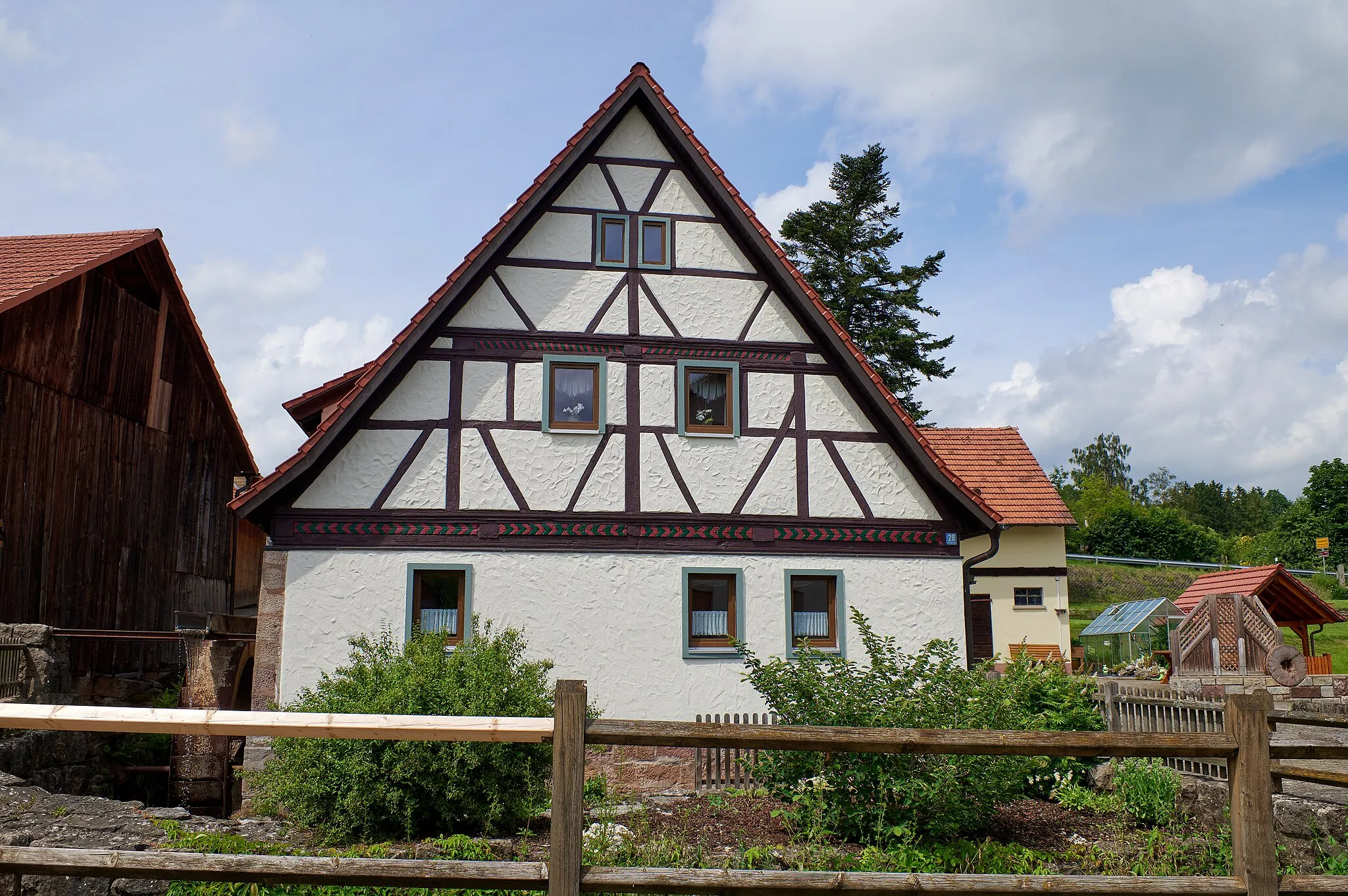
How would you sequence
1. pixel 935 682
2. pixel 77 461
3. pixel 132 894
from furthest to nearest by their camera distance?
pixel 77 461
pixel 935 682
pixel 132 894

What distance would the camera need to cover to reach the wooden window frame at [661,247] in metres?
14.2

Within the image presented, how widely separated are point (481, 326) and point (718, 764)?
611 centimetres

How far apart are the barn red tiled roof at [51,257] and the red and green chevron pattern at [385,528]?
5.45m

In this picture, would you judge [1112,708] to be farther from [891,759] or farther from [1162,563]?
[1162,563]

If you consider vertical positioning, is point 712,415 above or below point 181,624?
above

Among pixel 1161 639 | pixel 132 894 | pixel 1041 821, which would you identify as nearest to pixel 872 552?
pixel 1041 821

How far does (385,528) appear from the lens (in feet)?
43.0

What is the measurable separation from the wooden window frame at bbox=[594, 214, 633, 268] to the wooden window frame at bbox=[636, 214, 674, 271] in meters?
0.12

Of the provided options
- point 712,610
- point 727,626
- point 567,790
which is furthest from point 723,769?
point 567,790

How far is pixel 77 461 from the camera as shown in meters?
16.8

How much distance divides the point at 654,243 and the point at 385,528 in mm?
5129

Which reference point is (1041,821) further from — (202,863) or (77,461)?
(77,461)

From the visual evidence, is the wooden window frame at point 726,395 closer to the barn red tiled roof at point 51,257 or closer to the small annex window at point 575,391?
the small annex window at point 575,391

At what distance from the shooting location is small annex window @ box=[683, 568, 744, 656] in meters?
13.5
